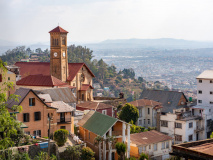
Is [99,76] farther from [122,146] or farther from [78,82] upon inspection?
[122,146]

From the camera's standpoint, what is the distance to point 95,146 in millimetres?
38688

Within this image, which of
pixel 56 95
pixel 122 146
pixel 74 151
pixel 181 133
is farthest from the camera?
pixel 181 133

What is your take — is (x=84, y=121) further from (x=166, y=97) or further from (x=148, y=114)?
(x=166, y=97)

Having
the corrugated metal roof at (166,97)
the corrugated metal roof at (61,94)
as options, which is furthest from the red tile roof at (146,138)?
the corrugated metal roof at (166,97)

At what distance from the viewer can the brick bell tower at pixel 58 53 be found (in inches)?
2822

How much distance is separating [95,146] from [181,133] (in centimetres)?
2033

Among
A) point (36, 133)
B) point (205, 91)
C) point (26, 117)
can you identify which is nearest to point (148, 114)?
point (205, 91)

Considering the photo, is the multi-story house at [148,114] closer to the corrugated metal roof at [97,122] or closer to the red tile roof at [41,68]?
the red tile roof at [41,68]

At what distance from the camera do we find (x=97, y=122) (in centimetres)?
4094

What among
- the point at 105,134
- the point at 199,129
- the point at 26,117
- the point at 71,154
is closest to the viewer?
the point at 71,154

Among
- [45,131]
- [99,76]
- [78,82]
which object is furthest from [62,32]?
[99,76]

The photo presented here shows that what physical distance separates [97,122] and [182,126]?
60.9 ft

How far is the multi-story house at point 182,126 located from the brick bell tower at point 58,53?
23.3 m

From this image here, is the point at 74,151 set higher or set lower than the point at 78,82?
lower
